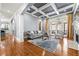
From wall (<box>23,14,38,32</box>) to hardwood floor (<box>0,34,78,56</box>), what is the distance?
1.16ft

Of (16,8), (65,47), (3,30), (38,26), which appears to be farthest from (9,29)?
(65,47)

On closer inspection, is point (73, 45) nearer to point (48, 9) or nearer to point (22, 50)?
point (48, 9)

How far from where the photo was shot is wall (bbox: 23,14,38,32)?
2.48 meters

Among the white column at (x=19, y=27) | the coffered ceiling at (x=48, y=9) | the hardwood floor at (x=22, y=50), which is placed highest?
the coffered ceiling at (x=48, y=9)

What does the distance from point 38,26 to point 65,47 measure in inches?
31.1

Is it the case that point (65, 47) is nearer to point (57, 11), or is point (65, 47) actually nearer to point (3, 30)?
point (57, 11)

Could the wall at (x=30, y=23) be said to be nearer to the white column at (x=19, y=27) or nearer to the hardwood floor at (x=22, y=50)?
the white column at (x=19, y=27)

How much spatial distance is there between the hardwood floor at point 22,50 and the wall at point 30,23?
0.35 meters

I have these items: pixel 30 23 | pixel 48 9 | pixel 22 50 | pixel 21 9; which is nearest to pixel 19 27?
pixel 30 23

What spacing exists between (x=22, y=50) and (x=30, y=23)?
66 cm

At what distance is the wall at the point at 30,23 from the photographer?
8.13 ft

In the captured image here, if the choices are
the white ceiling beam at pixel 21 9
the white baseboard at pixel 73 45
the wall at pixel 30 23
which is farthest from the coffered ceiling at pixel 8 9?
the white baseboard at pixel 73 45

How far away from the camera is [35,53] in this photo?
96.3 inches

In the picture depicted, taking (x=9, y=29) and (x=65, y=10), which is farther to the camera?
(x=9, y=29)
